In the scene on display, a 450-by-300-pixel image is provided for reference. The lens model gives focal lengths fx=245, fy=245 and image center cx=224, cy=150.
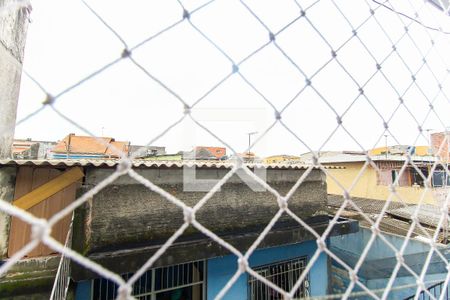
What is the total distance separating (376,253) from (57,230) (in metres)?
4.91

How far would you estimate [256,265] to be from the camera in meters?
3.36

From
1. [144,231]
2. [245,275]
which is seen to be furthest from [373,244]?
[144,231]

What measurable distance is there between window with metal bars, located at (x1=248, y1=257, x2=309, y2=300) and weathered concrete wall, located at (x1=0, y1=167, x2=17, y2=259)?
2.81m

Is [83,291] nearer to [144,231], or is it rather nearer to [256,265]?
[144,231]

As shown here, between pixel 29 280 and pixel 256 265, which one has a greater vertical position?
pixel 29 280

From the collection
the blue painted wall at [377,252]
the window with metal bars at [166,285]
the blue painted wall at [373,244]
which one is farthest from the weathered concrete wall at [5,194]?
the blue painted wall at [373,244]

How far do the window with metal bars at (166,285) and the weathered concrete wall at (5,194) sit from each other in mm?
958

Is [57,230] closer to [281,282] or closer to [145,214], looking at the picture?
[145,214]

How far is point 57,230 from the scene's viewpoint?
8.67 ft

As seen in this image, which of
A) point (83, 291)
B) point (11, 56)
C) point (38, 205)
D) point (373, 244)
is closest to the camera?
point (11, 56)

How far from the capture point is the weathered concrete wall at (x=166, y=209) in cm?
249

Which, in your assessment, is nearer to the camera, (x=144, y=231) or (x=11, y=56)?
(x=11, y=56)

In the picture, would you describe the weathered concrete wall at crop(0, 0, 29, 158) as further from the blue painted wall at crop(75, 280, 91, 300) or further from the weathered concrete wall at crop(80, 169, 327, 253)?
the blue painted wall at crop(75, 280, 91, 300)

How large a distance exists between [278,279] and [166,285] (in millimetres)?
1669
